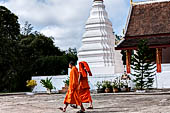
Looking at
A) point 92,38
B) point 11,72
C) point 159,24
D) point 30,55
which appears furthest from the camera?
point 30,55

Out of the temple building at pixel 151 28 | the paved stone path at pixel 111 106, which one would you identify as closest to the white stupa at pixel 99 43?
the temple building at pixel 151 28

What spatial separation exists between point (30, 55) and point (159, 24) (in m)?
14.3

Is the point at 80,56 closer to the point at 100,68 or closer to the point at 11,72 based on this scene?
the point at 100,68

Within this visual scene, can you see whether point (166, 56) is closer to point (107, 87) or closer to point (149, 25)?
point (149, 25)

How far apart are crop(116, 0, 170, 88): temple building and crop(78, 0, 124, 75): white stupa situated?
2.06 meters

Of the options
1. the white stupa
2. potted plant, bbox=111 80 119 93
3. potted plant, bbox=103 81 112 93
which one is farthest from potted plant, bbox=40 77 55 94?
the white stupa

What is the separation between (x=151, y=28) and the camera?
950 inches

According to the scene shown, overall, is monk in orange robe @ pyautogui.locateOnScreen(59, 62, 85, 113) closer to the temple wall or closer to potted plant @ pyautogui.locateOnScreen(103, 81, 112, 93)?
potted plant @ pyautogui.locateOnScreen(103, 81, 112, 93)

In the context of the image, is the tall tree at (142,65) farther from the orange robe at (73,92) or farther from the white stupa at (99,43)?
the orange robe at (73,92)

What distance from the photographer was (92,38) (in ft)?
86.4

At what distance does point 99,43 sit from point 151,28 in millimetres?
4475

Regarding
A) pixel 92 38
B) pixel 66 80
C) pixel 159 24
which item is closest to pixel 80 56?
pixel 92 38

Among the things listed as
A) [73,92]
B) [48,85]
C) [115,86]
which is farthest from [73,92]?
[48,85]

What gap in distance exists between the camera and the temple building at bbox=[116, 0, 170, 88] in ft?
72.2
